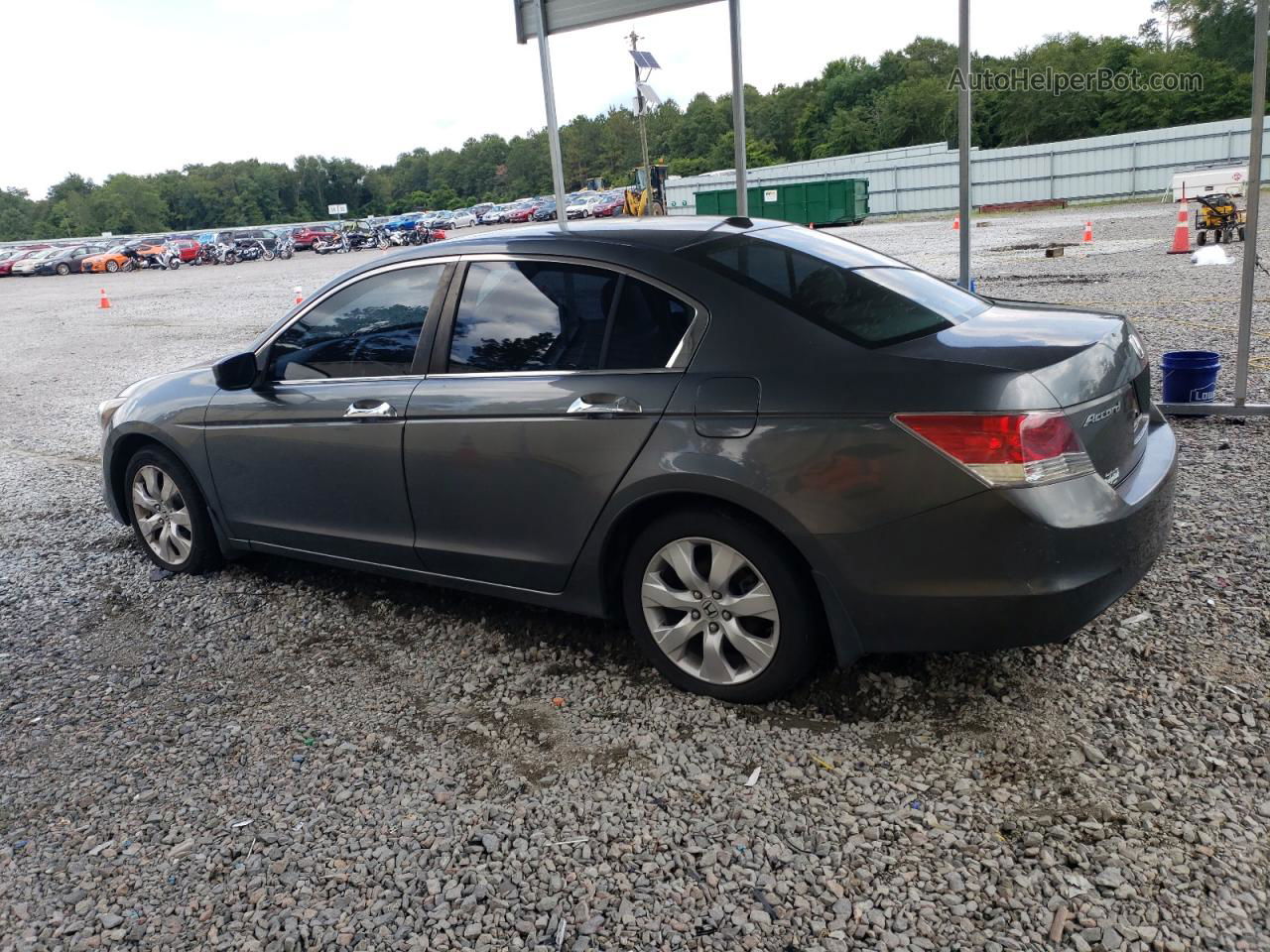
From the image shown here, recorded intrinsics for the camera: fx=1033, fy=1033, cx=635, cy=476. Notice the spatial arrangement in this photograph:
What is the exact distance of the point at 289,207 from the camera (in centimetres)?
13750

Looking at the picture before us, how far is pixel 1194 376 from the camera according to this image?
709 cm

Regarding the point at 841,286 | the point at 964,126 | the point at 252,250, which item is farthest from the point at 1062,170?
the point at 841,286

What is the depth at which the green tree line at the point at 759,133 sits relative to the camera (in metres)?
64.2

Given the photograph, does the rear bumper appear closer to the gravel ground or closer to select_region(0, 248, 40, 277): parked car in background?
the gravel ground

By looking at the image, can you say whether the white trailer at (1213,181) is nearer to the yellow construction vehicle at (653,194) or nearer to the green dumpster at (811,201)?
the green dumpster at (811,201)

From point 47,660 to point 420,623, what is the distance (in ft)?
5.22

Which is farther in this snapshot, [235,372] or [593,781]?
[235,372]

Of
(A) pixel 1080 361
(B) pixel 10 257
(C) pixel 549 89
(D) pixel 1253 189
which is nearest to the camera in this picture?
(A) pixel 1080 361

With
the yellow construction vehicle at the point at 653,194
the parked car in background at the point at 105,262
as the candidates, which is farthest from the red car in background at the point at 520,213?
the yellow construction vehicle at the point at 653,194

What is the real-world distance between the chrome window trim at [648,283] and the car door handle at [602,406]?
Answer: 10 cm

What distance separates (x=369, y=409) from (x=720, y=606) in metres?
1.73

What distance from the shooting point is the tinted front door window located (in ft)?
13.9

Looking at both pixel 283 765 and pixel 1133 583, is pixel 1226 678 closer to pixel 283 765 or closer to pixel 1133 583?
pixel 1133 583

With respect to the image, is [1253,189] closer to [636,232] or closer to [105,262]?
[636,232]
